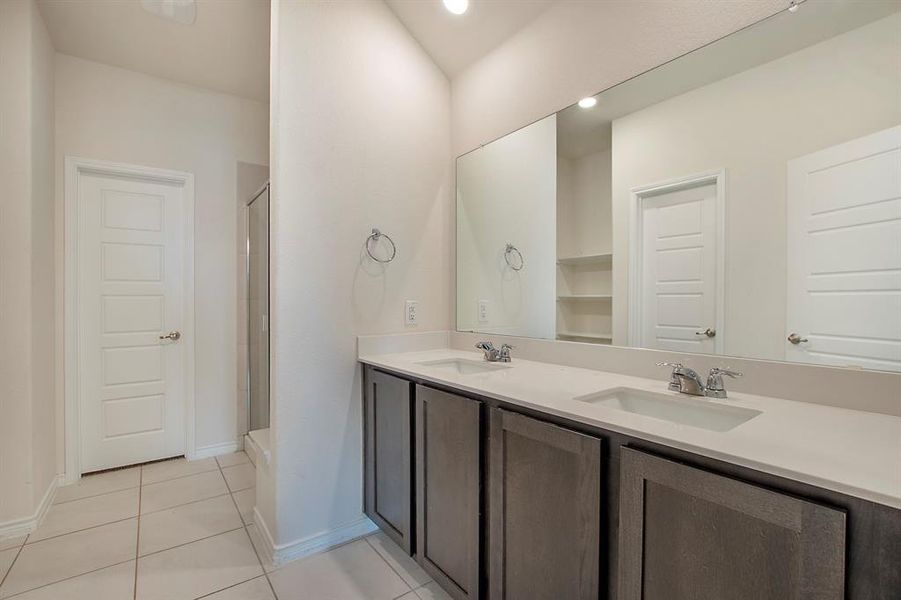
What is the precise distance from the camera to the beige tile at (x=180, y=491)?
7.50ft

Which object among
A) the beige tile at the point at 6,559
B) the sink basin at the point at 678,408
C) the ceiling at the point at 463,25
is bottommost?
the beige tile at the point at 6,559

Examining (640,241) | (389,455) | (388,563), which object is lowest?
(388,563)

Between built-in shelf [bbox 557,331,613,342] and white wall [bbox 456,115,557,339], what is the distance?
72 millimetres

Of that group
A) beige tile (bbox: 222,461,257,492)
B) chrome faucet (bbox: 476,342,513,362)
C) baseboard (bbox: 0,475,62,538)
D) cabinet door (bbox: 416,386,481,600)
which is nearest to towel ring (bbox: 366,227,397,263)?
chrome faucet (bbox: 476,342,513,362)

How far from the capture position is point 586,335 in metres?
1.72

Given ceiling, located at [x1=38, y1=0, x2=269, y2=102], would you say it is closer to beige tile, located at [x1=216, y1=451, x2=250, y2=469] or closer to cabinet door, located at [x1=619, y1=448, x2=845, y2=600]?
beige tile, located at [x1=216, y1=451, x2=250, y2=469]

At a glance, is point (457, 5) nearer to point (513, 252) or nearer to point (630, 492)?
point (513, 252)

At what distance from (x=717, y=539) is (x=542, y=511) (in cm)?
44

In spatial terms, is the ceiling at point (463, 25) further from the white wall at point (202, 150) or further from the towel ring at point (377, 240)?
the white wall at point (202, 150)

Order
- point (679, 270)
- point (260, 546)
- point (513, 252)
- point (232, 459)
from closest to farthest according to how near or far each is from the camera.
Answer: point (679, 270)
point (260, 546)
point (513, 252)
point (232, 459)

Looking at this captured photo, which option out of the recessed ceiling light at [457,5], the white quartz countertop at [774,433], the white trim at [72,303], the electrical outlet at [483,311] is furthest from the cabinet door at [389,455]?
the white trim at [72,303]

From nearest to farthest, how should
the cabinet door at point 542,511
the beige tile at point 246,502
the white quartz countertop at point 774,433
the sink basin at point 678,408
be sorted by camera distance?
the white quartz countertop at point 774,433 → the cabinet door at point 542,511 → the sink basin at point 678,408 → the beige tile at point 246,502

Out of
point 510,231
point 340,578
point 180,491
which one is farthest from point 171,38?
point 340,578

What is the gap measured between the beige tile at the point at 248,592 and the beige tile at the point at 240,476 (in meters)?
0.94
